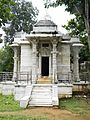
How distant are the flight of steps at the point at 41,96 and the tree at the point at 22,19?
2301cm

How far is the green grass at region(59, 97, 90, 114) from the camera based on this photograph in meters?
15.7

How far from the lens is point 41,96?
1923 centimetres

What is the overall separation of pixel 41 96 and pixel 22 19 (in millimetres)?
26376

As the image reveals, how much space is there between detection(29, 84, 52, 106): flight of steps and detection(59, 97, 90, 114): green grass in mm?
932

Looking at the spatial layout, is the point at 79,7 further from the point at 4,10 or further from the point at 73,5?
the point at 4,10

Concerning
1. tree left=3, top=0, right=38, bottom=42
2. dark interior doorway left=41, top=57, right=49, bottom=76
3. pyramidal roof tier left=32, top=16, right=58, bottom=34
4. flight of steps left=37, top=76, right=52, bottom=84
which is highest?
tree left=3, top=0, right=38, bottom=42

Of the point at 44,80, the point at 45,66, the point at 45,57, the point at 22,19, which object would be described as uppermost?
the point at 22,19

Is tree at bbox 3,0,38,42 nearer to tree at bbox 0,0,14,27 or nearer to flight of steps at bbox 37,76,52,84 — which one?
flight of steps at bbox 37,76,52,84

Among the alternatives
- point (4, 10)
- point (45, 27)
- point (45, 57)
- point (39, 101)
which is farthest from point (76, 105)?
point (4, 10)

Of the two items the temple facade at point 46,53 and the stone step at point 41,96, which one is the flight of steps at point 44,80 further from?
the stone step at point 41,96

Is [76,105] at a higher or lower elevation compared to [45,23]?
lower

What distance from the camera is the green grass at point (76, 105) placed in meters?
15.7

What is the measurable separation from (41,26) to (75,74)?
566cm

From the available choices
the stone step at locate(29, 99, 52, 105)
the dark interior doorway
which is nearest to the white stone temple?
the dark interior doorway
